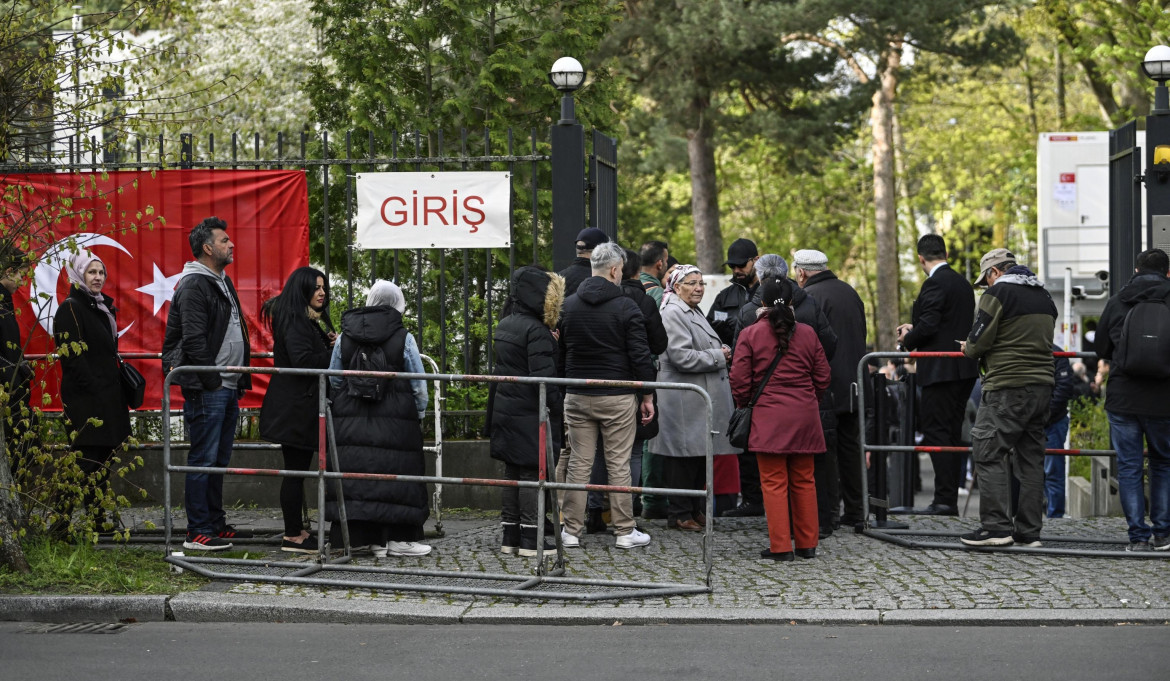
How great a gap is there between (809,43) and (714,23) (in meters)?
3.21

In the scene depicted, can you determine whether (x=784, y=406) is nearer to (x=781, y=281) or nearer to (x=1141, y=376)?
(x=781, y=281)

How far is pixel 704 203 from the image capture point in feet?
90.3

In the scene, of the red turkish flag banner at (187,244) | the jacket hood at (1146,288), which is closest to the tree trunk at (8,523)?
the red turkish flag banner at (187,244)

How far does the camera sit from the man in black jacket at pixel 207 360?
8.26 metres

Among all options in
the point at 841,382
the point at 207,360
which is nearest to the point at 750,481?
the point at 841,382

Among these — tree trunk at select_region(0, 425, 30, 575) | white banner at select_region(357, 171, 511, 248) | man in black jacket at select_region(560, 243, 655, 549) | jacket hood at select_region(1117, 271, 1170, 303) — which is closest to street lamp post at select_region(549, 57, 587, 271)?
white banner at select_region(357, 171, 511, 248)

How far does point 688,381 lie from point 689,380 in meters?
0.03

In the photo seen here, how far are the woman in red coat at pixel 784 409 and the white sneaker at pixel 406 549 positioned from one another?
2.06m

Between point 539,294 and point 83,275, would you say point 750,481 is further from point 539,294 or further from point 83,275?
point 83,275

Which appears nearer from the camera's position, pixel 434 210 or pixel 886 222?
pixel 434 210

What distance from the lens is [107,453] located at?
28.5ft

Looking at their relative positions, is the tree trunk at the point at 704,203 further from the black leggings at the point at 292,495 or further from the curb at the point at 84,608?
the curb at the point at 84,608

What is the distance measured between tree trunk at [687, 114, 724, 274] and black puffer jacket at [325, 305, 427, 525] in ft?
62.7

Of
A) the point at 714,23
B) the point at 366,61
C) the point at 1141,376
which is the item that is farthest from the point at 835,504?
the point at 714,23
